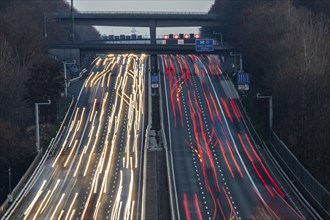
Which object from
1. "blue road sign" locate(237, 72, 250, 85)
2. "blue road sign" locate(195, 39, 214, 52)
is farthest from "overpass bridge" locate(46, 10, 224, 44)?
"blue road sign" locate(237, 72, 250, 85)

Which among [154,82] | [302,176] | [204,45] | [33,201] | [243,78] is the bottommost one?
[33,201]

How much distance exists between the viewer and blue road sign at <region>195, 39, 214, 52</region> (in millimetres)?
127438

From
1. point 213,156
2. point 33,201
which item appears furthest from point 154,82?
point 33,201

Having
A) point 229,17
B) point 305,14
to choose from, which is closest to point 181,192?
point 305,14

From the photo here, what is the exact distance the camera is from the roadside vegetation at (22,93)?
89688 mm

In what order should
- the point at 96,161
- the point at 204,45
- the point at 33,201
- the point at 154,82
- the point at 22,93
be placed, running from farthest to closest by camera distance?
1. the point at 204,45
2. the point at 154,82
3. the point at 22,93
4. the point at 96,161
5. the point at 33,201

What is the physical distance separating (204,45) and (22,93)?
33866 millimetres

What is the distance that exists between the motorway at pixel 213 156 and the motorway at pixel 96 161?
14.3 feet

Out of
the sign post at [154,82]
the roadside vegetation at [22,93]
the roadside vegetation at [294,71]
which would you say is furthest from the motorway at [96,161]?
the roadside vegetation at [294,71]

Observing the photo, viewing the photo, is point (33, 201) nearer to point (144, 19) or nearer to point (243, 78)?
point (243, 78)

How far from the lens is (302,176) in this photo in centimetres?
7806

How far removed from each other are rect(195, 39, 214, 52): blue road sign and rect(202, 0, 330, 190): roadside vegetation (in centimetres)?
471

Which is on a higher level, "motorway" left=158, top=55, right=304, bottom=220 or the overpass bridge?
the overpass bridge

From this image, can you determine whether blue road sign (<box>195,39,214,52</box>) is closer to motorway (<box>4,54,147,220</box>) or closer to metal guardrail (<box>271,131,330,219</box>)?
motorway (<box>4,54,147,220</box>)
